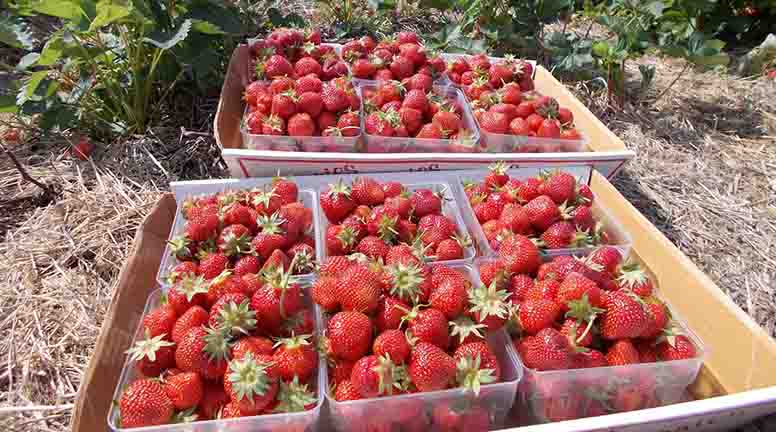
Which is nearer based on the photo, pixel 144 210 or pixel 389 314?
pixel 389 314

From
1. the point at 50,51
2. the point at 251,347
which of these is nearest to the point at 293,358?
the point at 251,347

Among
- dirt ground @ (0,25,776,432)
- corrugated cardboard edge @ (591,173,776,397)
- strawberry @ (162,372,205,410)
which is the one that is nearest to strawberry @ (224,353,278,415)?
strawberry @ (162,372,205,410)

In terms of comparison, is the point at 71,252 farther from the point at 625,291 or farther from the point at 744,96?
the point at 744,96

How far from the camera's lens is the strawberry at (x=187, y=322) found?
117cm

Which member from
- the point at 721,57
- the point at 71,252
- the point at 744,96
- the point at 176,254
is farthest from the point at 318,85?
the point at 744,96

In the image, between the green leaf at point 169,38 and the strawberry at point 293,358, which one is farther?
the green leaf at point 169,38

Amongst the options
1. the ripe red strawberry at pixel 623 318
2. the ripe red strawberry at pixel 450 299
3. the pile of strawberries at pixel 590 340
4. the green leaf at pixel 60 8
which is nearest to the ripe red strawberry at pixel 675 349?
the pile of strawberries at pixel 590 340

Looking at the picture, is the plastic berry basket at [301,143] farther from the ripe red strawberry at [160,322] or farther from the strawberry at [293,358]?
the strawberry at [293,358]

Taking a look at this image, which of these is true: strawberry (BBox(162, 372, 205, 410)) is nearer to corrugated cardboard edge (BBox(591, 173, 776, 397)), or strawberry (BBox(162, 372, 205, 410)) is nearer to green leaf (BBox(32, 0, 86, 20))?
corrugated cardboard edge (BBox(591, 173, 776, 397))

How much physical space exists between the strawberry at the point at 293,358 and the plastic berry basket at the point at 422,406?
0.09 m

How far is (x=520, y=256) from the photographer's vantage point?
1403 millimetres

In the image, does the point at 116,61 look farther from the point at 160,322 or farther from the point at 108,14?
the point at 160,322

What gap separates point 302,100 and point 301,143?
0.64 ft

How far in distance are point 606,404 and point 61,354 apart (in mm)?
1647
